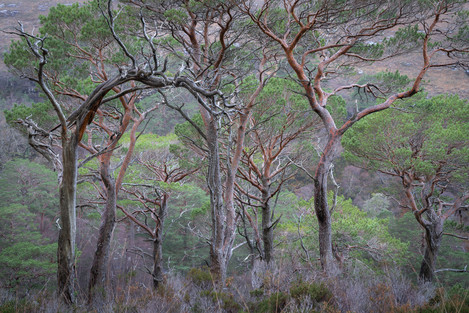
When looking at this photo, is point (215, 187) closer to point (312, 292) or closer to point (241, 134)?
point (312, 292)

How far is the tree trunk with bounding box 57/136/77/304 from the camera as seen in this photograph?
103 inches

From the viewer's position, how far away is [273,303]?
2402 millimetres

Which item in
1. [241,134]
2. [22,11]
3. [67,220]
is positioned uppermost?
[22,11]

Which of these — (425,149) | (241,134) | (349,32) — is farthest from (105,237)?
(425,149)

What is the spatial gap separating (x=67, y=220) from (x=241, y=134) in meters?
3.70

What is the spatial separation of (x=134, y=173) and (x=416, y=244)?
13.1 m

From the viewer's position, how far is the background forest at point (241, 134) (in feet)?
8.63

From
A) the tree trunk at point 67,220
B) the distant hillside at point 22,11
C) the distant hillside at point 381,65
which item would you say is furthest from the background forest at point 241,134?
the distant hillside at point 22,11

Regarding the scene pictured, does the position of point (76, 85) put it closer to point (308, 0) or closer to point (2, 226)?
point (308, 0)

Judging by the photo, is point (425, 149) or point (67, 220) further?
point (425, 149)

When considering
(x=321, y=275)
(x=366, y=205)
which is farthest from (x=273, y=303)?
(x=366, y=205)

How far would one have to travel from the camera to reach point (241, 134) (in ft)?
19.1

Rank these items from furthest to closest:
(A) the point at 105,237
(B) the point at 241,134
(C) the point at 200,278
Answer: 1. (A) the point at 105,237
2. (B) the point at 241,134
3. (C) the point at 200,278

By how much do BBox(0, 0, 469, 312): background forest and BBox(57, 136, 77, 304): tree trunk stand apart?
0.01 meters
